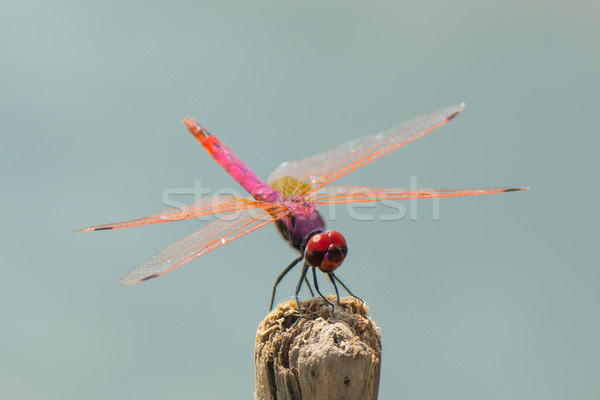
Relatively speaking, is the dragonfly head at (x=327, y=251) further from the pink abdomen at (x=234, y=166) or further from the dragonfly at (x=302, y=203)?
the pink abdomen at (x=234, y=166)

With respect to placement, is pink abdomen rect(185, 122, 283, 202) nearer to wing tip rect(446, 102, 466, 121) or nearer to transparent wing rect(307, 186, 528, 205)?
transparent wing rect(307, 186, 528, 205)

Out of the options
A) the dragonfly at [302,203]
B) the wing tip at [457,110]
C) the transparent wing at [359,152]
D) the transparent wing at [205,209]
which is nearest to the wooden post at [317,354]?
the dragonfly at [302,203]

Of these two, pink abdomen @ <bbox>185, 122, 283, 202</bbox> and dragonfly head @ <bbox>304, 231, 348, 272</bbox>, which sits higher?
pink abdomen @ <bbox>185, 122, 283, 202</bbox>

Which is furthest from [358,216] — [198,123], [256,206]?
[198,123]

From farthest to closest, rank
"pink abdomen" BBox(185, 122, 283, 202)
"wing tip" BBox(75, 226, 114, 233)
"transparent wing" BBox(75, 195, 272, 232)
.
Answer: "pink abdomen" BBox(185, 122, 283, 202) < "transparent wing" BBox(75, 195, 272, 232) < "wing tip" BBox(75, 226, 114, 233)

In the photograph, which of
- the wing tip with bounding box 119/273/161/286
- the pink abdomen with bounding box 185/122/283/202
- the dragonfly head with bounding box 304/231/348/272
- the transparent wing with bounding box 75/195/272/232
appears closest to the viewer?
the dragonfly head with bounding box 304/231/348/272

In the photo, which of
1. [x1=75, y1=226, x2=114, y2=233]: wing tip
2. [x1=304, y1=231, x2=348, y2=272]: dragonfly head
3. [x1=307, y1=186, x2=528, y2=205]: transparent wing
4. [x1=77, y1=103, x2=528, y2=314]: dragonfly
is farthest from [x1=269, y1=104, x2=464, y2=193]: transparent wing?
[x1=75, y1=226, x2=114, y2=233]: wing tip
